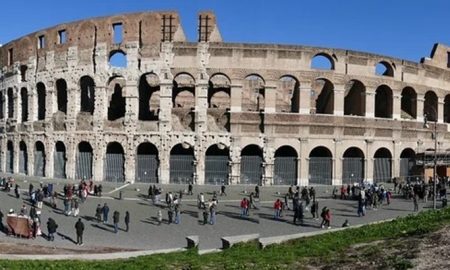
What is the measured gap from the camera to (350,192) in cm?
2784

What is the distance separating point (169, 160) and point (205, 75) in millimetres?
6421

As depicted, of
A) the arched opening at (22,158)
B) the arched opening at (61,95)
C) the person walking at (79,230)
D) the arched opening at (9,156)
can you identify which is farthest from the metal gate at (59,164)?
the person walking at (79,230)

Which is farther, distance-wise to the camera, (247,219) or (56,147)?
(56,147)

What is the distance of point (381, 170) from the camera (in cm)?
3544

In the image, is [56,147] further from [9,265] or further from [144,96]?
[9,265]

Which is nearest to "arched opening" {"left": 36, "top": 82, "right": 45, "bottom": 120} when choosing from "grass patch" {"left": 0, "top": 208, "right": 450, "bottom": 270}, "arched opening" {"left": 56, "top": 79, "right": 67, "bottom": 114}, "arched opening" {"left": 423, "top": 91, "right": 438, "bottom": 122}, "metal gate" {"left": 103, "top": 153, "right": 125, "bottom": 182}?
"arched opening" {"left": 56, "top": 79, "right": 67, "bottom": 114}

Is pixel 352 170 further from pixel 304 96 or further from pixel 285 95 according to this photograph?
pixel 285 95

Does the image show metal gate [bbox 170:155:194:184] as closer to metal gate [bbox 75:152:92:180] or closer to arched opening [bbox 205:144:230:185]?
arched opening [bbox 205:144:230:185]

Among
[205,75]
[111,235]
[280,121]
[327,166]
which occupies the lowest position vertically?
[111,235]

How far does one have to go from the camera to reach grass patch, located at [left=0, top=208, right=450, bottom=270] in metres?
10.2

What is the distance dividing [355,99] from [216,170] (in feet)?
40.3

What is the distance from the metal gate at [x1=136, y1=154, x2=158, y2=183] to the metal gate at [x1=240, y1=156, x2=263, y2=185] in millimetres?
6141

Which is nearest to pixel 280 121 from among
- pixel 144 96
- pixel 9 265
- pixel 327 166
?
pixel 327 166

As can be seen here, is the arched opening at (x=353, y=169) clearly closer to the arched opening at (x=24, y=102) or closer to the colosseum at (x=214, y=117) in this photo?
the colosseum at (x=214, y=117)
